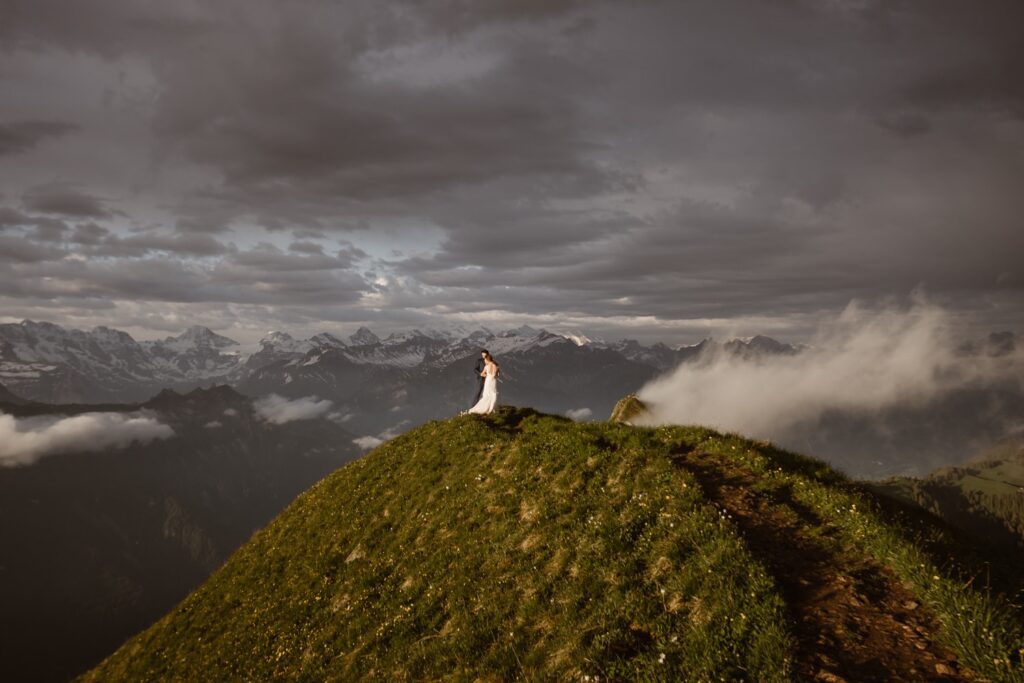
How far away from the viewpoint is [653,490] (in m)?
16.6

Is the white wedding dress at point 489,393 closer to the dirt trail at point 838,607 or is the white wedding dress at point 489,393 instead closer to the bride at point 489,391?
the bride at point 489,391

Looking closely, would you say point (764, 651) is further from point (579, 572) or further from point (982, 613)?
point (579, 572)

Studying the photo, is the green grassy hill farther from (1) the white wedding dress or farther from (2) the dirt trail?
(1) the white wedding dress

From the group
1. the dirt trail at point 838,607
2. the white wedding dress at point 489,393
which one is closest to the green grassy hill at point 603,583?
the dirt trail at point 838,607

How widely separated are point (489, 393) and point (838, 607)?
25.1m

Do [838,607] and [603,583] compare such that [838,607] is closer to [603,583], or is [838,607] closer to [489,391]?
[603,583]

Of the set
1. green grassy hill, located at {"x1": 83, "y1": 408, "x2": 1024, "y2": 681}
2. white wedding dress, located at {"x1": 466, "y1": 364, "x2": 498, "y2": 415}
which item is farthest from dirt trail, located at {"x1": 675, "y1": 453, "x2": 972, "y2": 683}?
white wedding dress, located at {"x1": 466, "y1": 364, "x2": 498, "y2": 415}

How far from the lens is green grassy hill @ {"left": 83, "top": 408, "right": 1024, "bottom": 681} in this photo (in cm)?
973

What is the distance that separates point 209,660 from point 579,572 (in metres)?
16.9

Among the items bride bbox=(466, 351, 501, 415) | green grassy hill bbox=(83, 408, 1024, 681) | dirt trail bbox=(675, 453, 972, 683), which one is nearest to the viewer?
dirt trail bbox=(675, 453, 972, 683)

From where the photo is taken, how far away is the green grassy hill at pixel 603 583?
9.73 meters

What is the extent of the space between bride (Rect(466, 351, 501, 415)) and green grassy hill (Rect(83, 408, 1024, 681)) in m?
7.32

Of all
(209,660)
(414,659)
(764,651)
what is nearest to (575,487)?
(414,659)

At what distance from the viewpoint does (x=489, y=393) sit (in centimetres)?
3425
